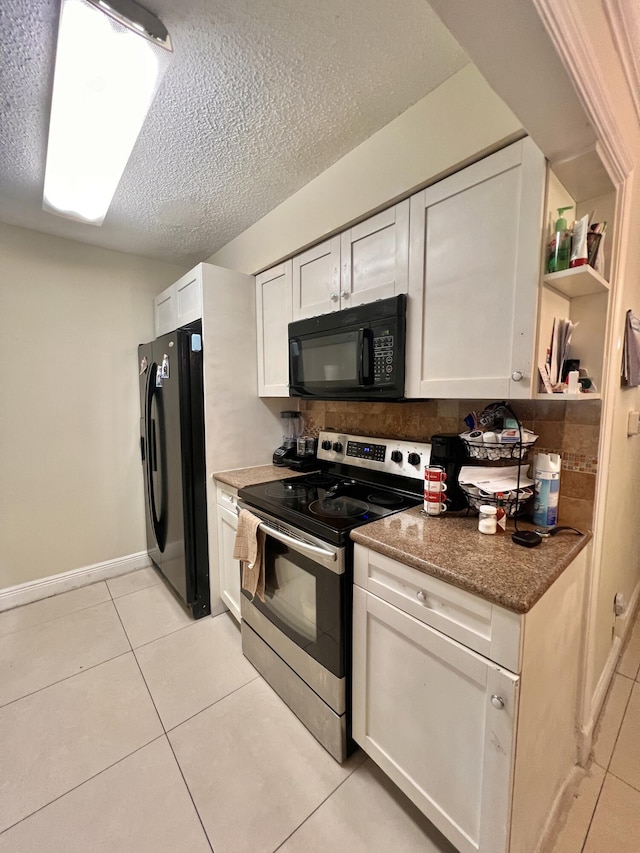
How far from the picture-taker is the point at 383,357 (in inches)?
57.6

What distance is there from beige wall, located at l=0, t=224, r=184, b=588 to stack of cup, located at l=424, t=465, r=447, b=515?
7.76 ft

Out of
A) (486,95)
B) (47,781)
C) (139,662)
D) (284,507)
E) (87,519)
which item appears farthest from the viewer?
(87,519)

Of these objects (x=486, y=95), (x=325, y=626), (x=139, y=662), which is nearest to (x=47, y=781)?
(x=139, y=662)

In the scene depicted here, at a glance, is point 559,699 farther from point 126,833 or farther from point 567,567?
point 126,833

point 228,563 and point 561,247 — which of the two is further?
point 228,563

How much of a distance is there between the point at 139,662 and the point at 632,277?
2.83m

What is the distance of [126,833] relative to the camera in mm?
1119

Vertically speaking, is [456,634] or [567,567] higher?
[567,567]

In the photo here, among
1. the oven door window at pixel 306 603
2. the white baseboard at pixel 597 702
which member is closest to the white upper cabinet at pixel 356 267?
the oven door window at pixel 306 603

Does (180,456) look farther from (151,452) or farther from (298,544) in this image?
(298,544)

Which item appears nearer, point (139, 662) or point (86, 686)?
point (86, 686)

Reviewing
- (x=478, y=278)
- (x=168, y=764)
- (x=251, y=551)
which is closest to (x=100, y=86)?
(x=478, y=278)

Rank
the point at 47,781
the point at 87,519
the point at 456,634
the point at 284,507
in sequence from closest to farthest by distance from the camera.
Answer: the point at 456,634
the point at 47,781
the point at 284,507
the point at 87,519

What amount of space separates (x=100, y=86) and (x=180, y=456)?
1.57 meters
